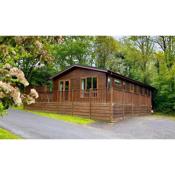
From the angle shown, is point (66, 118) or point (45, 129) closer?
point (45, 129)

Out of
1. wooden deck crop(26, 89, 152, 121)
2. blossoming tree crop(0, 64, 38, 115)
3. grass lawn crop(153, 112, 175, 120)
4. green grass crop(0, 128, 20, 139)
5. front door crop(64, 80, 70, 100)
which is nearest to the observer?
blossoming tree crop(0, 64, 38, 115)

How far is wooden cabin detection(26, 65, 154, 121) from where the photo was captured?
5.57 m

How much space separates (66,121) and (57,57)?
110 centimetres

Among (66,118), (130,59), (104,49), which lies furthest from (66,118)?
(130,59)

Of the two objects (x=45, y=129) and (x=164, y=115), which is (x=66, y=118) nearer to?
(x=45, y=129)

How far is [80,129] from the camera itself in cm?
521

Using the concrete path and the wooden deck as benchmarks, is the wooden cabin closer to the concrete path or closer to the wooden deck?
the wooden deck

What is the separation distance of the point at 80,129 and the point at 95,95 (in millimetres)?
807

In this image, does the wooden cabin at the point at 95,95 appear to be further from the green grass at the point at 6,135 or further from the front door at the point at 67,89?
the green grass at the point at 6,135

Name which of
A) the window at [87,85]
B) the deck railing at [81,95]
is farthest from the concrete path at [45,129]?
the window at [87,85]

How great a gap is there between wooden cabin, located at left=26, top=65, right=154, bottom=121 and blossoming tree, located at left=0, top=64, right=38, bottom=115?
5.01 feet

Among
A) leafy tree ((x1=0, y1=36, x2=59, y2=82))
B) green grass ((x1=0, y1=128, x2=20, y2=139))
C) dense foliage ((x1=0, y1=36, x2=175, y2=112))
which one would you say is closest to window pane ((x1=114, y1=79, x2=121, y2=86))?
dense foliage ((x1=0, y1=36, x2=175, y2=112))
